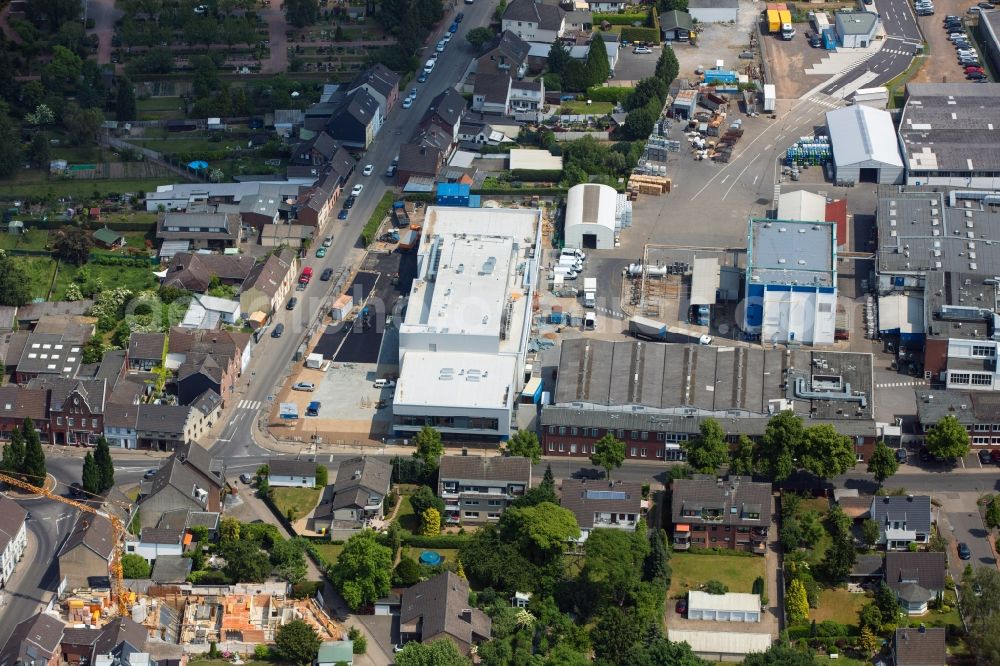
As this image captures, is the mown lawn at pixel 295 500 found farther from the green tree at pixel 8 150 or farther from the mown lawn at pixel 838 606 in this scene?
the green tree at pixel 8 150

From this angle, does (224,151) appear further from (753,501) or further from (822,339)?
(753,501)

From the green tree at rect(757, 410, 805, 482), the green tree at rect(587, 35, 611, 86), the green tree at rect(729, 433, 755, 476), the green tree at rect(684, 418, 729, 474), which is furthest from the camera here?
the green tree at rect(587, 35, 611, 86)

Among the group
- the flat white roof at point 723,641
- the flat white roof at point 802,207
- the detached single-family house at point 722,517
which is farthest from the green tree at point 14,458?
the flat white roof at point 802,207

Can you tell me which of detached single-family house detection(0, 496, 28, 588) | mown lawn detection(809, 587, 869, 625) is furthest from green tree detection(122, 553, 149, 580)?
mown lawn detection(809, 587, 869, 625)

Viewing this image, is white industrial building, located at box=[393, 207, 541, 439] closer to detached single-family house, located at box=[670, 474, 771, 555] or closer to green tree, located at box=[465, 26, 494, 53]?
detached single-family house, located at box=[670, 474, 771, 555]

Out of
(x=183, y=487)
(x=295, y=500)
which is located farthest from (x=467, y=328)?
(x=183, y=487)

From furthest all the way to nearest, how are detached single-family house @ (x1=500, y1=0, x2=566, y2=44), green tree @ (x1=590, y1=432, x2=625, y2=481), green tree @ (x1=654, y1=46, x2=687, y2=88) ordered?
detached single-family house @ (x1=500, y1=0, x2=566, y2=44), green tree @ (x1=654, y1=46, x2=687, y2=88), green tree @ (x1=590, y1=432, x2=625, y2=481)

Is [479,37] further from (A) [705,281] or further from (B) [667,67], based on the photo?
(A) [705,281]
